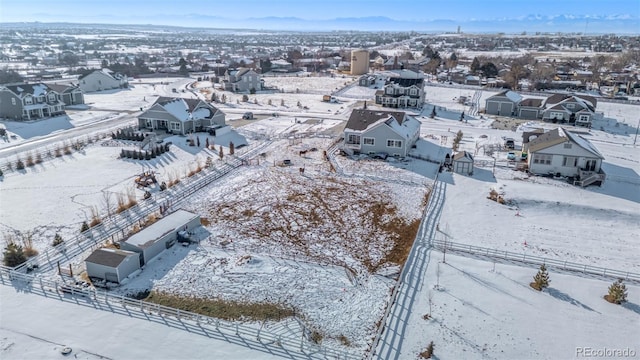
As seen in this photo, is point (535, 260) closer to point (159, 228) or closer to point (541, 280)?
point (541, 280)

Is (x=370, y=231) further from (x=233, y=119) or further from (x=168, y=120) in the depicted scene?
(x=233, y=119)

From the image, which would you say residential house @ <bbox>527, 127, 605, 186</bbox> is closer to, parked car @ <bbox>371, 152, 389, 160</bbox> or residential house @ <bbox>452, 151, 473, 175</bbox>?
residential house @ <bbox>452, 151, 473, 175</bbox>

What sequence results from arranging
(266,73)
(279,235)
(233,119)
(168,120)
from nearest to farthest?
(279,235)
(168,120)
(233,119)
(266,73)

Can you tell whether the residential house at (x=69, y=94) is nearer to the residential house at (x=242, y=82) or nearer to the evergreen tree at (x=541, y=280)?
the residential house at (x=242, y=82)

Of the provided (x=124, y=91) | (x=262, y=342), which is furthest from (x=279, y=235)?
(x=124, y=91)

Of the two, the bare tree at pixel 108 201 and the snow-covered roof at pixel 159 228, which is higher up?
the snow-covered roof at pixel 159 228

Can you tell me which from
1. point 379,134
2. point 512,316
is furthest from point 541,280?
point 379,134

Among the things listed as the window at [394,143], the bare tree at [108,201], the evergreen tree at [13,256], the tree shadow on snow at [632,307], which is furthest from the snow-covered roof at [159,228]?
the tree shadow on snow at [632,307]
